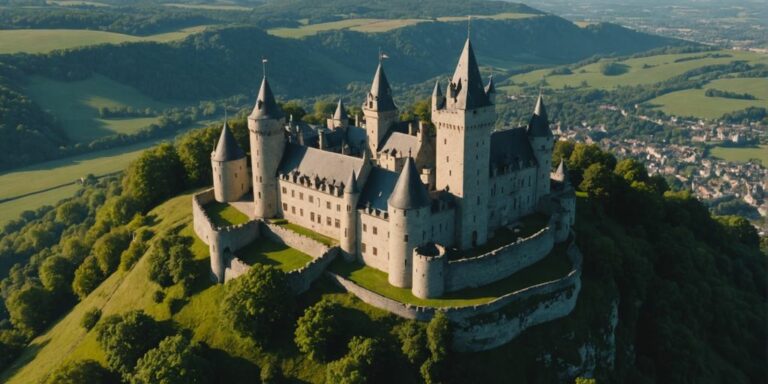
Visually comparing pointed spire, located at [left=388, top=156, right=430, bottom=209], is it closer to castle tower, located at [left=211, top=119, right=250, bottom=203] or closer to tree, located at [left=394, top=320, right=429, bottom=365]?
tree, located at [left=394, top=320, right=429, bottom=365]

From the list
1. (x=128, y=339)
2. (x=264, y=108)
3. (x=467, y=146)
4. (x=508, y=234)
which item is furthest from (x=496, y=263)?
(x=128, y=339)

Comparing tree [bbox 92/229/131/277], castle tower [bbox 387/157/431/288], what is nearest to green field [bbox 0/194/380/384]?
tree [bbox 92/229/131/277]

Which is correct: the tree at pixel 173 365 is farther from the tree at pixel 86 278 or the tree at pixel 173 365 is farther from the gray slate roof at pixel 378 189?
the tree at pixel 86 278

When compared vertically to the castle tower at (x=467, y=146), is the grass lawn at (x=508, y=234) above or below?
below

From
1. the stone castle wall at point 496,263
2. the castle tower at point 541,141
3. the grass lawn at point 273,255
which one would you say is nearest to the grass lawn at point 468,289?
the stone castle wall at point 496,263

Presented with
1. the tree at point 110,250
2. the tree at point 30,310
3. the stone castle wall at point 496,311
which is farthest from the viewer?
the tree at point 110,250
